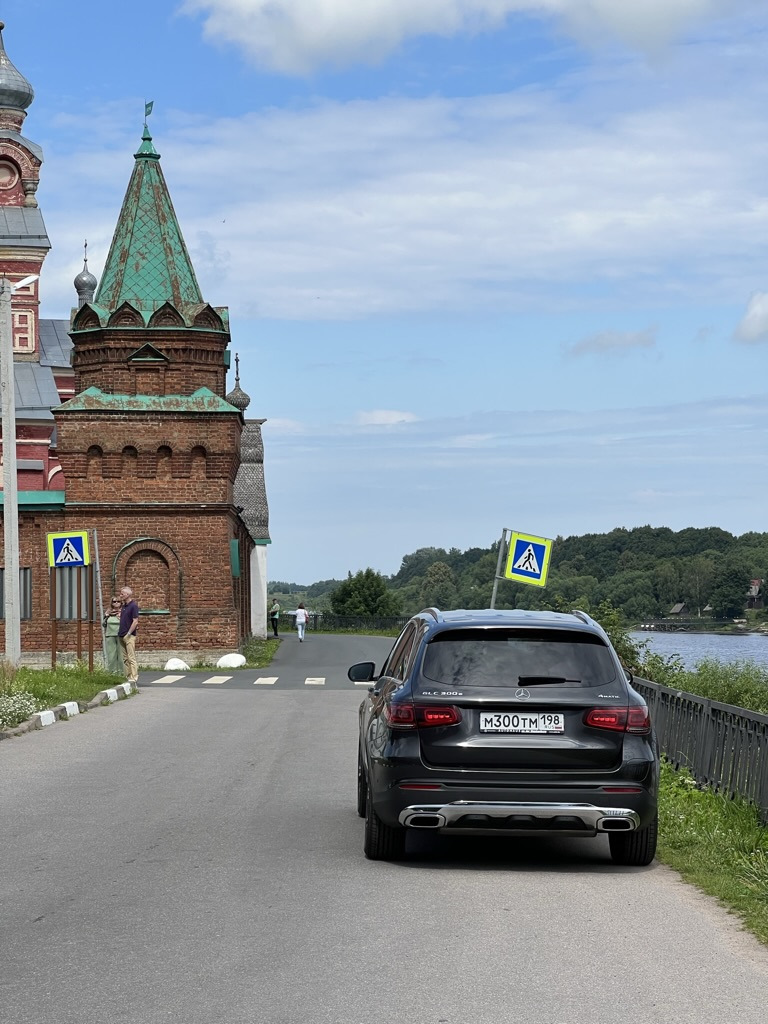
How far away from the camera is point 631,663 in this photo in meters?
23.9

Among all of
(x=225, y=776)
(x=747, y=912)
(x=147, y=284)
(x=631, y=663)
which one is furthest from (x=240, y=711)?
(x=147, y=284)

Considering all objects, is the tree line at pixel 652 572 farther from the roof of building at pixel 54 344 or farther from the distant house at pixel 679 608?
the roof of building at pixel 54 344

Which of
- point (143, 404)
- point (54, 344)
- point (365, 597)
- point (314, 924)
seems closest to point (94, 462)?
point (143, 404)

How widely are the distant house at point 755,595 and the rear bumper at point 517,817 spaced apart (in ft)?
130

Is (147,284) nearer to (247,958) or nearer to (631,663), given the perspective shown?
(631,663)

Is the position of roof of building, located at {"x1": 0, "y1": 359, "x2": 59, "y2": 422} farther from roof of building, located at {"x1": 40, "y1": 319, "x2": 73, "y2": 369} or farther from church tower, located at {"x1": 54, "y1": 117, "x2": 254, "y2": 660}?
church tower, located at {"x1": 54, "y1": 117, "x2": 254, "y2": 660}

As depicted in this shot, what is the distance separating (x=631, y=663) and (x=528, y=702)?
15.2 m

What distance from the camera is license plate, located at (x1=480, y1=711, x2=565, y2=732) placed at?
902cm

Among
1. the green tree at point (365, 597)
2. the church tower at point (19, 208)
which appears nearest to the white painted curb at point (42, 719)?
the church tower at point (19, 208)

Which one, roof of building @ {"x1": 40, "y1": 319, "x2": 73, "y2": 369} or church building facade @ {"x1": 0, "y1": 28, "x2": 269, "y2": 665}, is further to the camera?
roof of building @ {"x1": 40, "y1": 319, "x2": 73, "y2": 369}

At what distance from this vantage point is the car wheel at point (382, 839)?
927 centimetres

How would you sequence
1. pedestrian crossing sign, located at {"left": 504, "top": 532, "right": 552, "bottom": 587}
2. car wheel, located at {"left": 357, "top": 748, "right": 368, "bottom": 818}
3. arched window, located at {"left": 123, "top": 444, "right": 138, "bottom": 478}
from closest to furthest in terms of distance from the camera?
car wheel, located at {"left": 357, "top": 748, "right": 368, "bottom": 818} < pedestrian crossing sign, located at {"left": 504, "top": 532, "right": 552, "bottom": 587} < arched window, located at {"left": 123, "top": 444, "right": 138, "bottom": 478}

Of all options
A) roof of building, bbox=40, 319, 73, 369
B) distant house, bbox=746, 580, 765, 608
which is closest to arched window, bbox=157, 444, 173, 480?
distant house, bbox=746, 580, 765, 608

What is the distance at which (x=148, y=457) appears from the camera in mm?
41438
